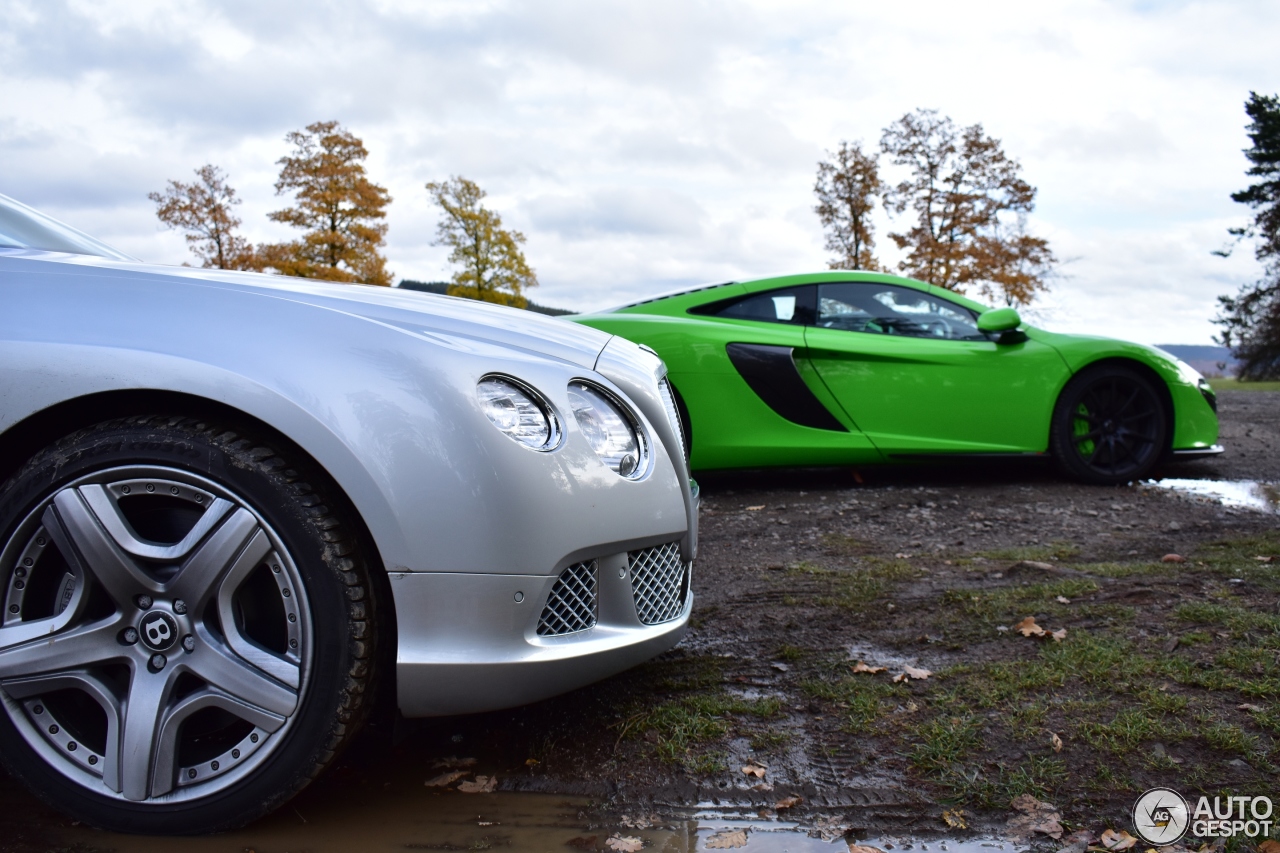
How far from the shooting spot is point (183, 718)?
1790mm

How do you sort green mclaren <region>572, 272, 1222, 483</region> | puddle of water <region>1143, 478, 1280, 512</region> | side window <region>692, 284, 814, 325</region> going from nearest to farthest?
1. puddle of water <region>1143, 478, 1280, 512</region>
2. green mclaren <region>572, 272, 1222, 483</region>
3. side window <region>692, 284, 814, 325</region>

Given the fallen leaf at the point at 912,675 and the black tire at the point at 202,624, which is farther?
the fallen leaf at the point at 912,675

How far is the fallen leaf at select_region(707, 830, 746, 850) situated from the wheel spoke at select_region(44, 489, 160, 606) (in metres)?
1.20

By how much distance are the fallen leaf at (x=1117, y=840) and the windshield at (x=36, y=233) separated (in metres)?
2.66

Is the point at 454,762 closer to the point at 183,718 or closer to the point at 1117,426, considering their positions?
the point at 183,718

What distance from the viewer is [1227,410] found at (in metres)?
11.2

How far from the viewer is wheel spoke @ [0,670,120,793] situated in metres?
1.80

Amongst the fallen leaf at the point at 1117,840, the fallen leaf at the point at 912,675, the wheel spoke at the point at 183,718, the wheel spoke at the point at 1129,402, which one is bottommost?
the fallen leaf at the point at 1117,840

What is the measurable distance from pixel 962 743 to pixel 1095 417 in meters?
4.26

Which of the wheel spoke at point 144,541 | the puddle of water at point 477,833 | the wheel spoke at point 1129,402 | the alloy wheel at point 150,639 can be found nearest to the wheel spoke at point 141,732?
the alloy wheel at point 150,639

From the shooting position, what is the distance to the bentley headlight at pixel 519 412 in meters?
1.85

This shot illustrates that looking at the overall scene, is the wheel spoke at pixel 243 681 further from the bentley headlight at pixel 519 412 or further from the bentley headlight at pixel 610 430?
the bentley headlight at pixel 610 430

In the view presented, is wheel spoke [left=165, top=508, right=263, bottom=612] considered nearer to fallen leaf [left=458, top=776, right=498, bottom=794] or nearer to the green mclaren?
fallen leaf [left=458, top=776, right=498, bottom=794]

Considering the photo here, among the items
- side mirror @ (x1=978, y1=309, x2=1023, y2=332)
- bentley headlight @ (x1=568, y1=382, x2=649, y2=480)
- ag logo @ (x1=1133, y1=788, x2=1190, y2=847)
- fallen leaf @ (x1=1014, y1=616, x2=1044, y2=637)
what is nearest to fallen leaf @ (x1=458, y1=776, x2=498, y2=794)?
bentley headlight @ (x1=568, y1=382, x2=649, y2=480)
